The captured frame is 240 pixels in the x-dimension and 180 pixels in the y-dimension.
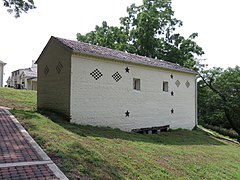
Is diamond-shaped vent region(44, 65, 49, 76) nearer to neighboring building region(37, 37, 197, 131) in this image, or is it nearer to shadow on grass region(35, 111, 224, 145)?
neighboring building region(37, 37, 197, 131)

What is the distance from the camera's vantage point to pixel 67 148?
568 centimetres

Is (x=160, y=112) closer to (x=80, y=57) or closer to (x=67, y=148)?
(x=80, y=57)

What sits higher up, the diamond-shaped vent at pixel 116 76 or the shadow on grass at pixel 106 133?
the diamond-shaped vent at pixel 116 76

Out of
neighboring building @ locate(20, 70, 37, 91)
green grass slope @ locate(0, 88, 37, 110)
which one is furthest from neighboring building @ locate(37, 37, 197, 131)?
neighboring building @ locate(20, 70, 37, 91)

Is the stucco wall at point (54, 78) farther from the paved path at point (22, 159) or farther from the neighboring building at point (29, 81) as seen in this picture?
the neighboring building at point (29, 81)

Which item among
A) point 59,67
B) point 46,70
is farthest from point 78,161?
point 46,70

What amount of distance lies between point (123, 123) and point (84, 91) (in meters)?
2.74

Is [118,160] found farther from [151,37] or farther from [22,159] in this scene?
[151,37]

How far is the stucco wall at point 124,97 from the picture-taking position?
989 cm

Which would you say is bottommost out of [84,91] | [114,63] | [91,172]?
[91,172]

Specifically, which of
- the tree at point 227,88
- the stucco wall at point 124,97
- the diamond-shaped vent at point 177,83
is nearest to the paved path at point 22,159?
the stucco wall at point 124,97

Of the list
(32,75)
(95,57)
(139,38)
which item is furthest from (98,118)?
(32,75)

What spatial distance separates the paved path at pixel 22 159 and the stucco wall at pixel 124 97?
3.63 m

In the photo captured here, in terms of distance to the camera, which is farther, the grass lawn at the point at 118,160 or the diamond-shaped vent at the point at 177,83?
the diamond-shaped vent at the point at 177,83
